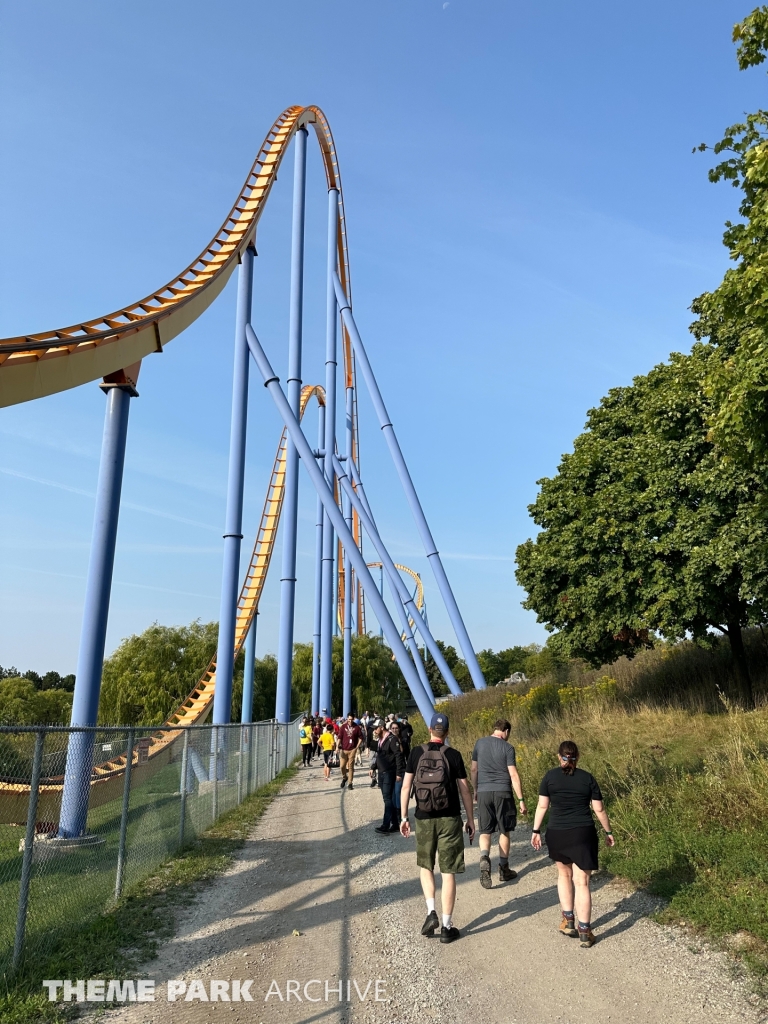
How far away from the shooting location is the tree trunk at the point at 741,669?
44.3 feet

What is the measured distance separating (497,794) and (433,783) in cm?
169

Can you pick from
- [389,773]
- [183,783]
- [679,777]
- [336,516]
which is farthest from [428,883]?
[336,516]

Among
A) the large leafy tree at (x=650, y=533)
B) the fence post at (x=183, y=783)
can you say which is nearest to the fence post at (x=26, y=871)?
the fence post at (x=183, y=783)

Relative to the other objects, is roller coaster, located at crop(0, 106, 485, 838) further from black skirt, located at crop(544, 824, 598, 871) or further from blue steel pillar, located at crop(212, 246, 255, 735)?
black skirt, located at crop(544, 824, 598, 871)

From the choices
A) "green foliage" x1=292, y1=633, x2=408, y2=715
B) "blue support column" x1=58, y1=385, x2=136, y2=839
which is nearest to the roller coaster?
"blue support column" x1=58, y1=385, x2=136, y2=839

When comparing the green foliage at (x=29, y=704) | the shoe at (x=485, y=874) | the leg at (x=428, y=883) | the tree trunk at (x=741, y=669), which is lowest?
the shoe at (x=485, y=874)

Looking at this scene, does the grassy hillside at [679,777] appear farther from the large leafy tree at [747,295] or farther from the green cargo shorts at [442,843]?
the large leafy tree at [747,295]

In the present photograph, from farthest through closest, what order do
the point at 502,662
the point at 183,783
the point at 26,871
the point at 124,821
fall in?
the point at 502,662
the point at 183,783
the point at 124,821
the point at 26,871

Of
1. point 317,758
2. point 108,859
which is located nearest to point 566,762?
point 108,859

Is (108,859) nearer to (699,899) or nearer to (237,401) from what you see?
(699,899)

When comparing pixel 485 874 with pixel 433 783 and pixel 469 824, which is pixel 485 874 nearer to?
pixel 469 824

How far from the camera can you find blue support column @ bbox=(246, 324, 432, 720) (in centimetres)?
1413

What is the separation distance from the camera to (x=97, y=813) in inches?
331

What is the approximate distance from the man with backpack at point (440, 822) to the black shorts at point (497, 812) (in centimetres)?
120
